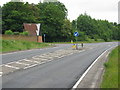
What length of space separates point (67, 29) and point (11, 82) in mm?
68730

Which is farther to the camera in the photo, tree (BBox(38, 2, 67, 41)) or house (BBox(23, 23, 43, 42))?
tree (BBox(38, 2, 67, 41))

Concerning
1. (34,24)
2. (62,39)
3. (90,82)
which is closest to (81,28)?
(62,39)

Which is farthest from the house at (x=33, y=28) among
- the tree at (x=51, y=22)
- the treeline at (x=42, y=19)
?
the tree at (x=51, y=22)

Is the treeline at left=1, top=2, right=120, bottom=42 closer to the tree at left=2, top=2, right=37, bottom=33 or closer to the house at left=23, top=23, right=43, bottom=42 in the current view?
the tree at left=2, top=2, right=37, bottom=33

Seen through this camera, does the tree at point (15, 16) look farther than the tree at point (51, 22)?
No

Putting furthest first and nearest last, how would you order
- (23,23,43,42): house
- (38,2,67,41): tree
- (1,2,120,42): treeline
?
(38,2,67,41): tree, (1,2,120,42): treeline, (23,23,43,42): house

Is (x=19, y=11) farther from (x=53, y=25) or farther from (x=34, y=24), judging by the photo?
(x=53, y=25)

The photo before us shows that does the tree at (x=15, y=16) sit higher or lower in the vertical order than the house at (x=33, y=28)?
higher

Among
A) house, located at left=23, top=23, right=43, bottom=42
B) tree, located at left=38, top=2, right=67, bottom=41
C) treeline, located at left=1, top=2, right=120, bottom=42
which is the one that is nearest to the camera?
house, located at left=23, top=23, right=43, bottom=42

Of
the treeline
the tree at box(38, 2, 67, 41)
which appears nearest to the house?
the treeline

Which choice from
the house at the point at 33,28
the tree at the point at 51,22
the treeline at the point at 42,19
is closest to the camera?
the house at the point at 33,28

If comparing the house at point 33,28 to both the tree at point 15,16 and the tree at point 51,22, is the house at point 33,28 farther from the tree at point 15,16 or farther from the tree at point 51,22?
the tree at point 51,22

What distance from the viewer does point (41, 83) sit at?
35.0ft

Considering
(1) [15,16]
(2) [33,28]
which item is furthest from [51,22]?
(1) [15,16]
